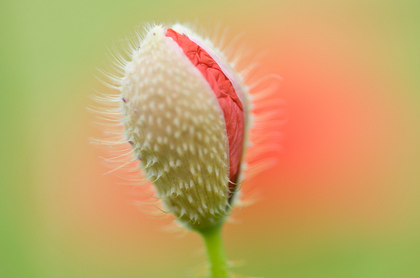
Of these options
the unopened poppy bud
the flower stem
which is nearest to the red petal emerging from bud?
the unopened poppy bud

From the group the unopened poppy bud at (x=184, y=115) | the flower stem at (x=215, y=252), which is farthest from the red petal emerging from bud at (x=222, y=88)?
the flower stem at (x=215, y=252)

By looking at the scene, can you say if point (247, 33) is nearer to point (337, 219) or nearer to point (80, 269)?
point (337, 219)

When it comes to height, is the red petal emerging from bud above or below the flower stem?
above

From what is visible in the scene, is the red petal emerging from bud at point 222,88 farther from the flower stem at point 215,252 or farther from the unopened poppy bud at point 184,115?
the flower stem at point 215,252

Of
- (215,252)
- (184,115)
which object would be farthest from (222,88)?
(215,252)

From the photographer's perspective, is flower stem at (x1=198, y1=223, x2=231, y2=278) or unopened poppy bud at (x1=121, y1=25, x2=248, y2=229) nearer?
unopened poppy bud at (x1=121, y1=25, x2=248, y2=229)

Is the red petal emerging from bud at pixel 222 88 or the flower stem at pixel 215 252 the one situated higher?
the red petal emerging from bud at pixel 222 88

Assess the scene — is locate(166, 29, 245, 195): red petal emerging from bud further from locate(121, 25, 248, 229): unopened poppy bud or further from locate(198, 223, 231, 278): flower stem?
locate(198, 223, 231, 278): flower stem
